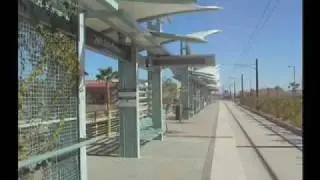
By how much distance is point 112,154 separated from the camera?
43.2 ft

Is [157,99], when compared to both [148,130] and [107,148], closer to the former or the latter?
[148,130]

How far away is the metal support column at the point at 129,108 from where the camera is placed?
12.3 m

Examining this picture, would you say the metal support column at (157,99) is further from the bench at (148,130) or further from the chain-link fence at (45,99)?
the chain-link fence at (45,99)

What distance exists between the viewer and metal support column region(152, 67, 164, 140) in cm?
1705

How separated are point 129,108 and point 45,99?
7.60 m

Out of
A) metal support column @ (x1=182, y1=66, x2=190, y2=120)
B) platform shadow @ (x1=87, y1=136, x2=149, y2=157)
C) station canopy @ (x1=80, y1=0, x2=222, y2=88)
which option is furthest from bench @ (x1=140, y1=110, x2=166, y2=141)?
metal support column @ (x1=182, y1=66, x2=190, y2=120)

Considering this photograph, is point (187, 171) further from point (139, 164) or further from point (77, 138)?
point (77, 138)

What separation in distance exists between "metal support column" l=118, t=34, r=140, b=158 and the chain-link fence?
650 centimetres

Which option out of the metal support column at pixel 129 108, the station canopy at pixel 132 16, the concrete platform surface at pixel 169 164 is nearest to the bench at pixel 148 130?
the concrete platform surface at pixel 169 164

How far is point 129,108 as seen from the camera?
12.5 meters

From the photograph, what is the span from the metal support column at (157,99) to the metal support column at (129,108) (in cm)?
441

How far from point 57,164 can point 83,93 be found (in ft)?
3.71

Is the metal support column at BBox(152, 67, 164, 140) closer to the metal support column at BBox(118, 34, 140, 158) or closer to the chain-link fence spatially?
the metal support column at BBox(118, 34, 140, 158)
